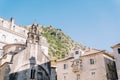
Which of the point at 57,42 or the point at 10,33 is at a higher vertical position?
the point at 57,42

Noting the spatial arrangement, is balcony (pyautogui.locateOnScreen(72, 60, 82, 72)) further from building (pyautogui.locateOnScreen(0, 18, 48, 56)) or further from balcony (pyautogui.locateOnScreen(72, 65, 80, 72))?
building (pyautogui.locateOnScreen(0, 18, 48, 56))

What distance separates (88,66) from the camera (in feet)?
148

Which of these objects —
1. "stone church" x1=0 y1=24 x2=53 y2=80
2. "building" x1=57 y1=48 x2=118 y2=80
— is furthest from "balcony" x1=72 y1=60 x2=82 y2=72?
A: "stone church" x1=0 y1=24 x2=53 y2=80

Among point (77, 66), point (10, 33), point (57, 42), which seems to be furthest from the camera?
point (57, 42)

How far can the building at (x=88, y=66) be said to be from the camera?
42.8m

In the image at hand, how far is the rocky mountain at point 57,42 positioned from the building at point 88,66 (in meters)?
38.7

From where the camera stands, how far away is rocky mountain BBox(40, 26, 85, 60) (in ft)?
304

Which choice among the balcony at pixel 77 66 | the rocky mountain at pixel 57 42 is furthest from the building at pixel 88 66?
the rocky mountain at pixel 57 42

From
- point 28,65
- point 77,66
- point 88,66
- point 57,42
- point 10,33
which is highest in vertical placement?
point 57,42

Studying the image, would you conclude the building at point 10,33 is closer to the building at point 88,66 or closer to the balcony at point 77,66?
the building at point 88,66

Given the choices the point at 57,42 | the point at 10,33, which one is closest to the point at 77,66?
the point at 10,33

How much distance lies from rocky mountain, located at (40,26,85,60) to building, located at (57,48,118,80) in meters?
38.7

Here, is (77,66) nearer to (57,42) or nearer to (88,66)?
(88,66)

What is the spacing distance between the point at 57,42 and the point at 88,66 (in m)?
60.4
